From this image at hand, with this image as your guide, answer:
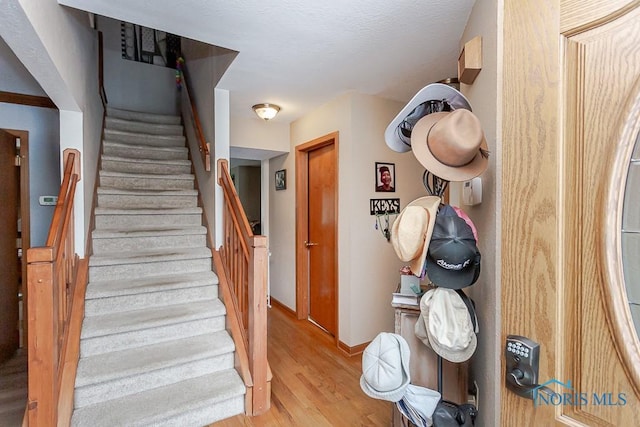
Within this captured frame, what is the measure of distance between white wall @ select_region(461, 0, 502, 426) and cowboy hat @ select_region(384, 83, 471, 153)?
13cm

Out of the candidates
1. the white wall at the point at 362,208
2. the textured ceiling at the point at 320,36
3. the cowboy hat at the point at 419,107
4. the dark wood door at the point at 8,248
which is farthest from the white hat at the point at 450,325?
the dark wood door at the point at 8,248

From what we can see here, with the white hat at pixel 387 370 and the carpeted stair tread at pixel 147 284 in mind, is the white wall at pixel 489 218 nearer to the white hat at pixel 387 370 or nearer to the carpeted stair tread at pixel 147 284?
the white hat at pixel 387 370

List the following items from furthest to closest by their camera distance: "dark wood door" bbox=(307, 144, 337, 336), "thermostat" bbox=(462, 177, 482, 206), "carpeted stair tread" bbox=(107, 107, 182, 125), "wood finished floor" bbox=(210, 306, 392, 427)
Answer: "carpeted stair tread" bbox=(107, 107, 182, 125) < "dark wood door" bbox=(307, 144, 337, 336) < "wood finished floor" bbox=(210, 306, 392, 427) < "thermostat" bbox=(462, 177, 482, 206)

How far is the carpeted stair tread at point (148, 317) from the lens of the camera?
79.2 inches

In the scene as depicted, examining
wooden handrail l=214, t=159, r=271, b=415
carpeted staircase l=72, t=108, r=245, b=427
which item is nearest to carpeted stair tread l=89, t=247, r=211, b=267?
carpeted staircase l=72, t=108, r=245, b=427

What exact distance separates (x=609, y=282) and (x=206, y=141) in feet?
10.1

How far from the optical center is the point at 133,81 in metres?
4.32

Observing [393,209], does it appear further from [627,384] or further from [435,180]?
[627,384]

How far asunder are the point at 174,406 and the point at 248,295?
0.75m

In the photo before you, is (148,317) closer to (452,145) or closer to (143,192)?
(143,192)

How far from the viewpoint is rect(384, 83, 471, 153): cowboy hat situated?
1.15 m

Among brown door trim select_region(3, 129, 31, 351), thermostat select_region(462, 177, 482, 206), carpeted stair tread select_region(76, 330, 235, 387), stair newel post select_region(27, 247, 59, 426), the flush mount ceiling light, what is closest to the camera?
thermostat select_region(462, 177, 482, 206)

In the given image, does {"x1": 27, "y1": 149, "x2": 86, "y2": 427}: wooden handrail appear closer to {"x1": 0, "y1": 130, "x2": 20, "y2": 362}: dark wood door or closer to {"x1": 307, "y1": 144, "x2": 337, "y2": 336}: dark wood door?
{"x1": 0, "y1": 130, "x2": 20, "y2": 362}: dark wood door

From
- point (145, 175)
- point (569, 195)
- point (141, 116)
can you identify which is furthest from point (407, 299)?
point (141, 116)
